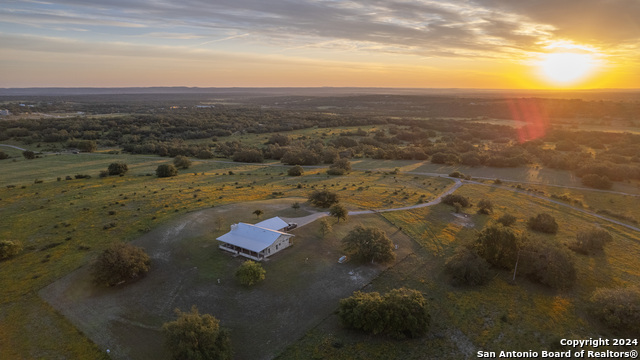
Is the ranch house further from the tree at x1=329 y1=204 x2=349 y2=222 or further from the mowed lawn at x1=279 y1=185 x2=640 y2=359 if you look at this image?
the mowed lawn at x1=279 y1=185 x2=640 y2=359

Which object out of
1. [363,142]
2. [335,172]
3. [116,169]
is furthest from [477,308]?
[363,142]

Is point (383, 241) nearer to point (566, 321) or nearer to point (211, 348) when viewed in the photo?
point (566, 321)

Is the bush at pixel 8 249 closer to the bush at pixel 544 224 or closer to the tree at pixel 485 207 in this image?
the tree at pixel 485 207

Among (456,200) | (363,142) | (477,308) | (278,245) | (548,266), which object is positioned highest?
(278,245)

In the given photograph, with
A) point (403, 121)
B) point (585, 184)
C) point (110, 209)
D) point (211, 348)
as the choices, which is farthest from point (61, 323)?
point (403, 121)

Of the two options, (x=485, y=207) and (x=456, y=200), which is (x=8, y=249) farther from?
(x=485, y=207)

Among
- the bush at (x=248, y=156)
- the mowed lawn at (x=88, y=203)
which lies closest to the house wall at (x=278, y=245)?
the mowed lawn at (x=88, y=203)
